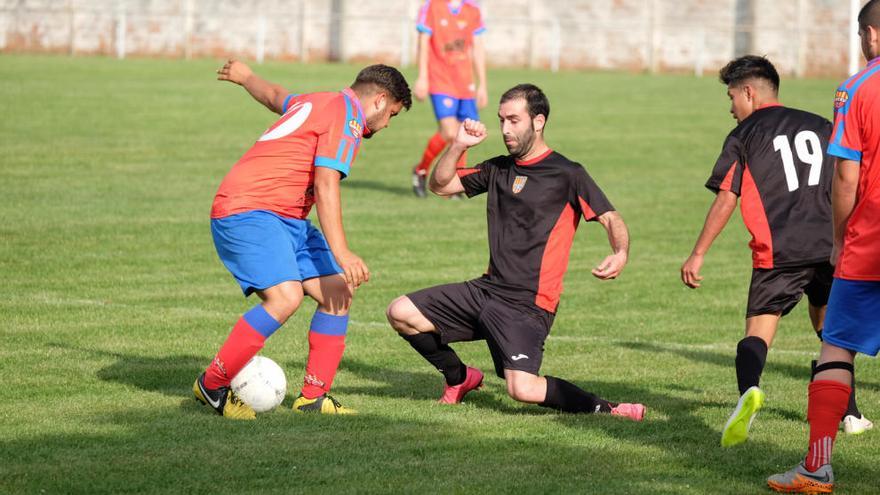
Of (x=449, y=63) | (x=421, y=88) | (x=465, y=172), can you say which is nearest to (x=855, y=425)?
(x=465, y=172)

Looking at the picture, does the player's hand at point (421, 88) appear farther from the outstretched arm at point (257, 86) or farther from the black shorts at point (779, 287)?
the black shorts at point (779, 287)

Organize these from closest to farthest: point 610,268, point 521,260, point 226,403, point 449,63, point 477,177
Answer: point 610,268 < point 226,403 < point 521,260 < point 477,177 < point 449,63

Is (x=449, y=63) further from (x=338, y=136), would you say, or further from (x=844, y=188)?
(x=844, y=188)

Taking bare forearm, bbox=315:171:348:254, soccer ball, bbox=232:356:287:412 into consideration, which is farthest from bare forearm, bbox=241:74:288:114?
soccer ball, bbox=232:356:287:412

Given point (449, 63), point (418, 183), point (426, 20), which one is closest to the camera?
point (449, 63)

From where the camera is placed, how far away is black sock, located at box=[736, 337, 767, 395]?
6.75 meters

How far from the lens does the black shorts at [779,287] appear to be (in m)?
6.98

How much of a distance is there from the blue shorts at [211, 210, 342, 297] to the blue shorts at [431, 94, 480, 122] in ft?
29.8

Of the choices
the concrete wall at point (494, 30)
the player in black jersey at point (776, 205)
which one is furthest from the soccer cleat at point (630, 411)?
the concrete wall at point (494, 30)

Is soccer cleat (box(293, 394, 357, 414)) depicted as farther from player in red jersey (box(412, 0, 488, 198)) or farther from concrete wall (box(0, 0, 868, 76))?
concrete wall (box(0, 0, 868, 76))

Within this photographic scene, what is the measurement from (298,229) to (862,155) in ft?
9.65

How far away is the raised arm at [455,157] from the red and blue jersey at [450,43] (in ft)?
28.5

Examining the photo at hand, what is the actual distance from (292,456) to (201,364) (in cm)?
235

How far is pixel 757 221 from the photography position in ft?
23.0
